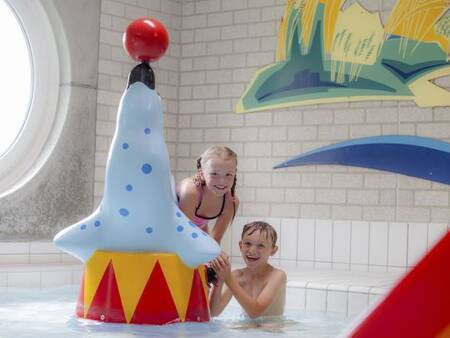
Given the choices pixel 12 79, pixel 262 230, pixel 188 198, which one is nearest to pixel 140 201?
pixel 188 198

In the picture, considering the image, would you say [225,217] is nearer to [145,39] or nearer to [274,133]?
[145,39]

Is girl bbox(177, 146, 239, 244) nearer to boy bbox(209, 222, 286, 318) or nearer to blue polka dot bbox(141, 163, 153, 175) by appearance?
boy bbox(209, 222, 286, 318)

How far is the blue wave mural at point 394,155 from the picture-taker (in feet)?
22.2

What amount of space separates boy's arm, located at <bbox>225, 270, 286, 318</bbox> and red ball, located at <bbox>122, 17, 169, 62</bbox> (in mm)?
1200

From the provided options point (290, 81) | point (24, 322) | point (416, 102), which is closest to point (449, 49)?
point (416, 102)

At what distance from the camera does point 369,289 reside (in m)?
5.48

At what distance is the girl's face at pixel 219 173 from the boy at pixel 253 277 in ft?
1.03

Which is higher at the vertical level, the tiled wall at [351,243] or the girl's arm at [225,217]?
the girl's arm at [225,217]

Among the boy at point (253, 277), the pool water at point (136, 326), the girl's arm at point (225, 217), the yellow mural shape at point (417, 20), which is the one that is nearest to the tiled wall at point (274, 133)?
the yellow mural shape at point (417, 20)

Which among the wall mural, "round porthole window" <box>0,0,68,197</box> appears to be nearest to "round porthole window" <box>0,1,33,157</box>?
"round porthole window" <box>0,0,68,197</box>

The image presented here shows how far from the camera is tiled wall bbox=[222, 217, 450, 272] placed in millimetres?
6906

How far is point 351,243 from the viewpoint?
23.7ft

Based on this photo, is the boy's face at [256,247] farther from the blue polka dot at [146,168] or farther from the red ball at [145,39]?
the red ball at [145,39]

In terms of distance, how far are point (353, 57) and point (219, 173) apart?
3.59 m
